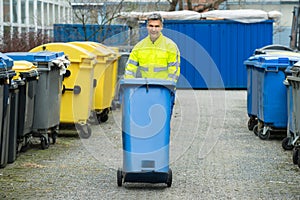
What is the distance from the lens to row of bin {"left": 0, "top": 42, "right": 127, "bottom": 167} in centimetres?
921

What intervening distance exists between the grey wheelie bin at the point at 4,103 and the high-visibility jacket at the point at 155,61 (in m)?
1.28

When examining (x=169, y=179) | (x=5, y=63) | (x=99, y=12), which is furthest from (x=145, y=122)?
(x=99, y=12)

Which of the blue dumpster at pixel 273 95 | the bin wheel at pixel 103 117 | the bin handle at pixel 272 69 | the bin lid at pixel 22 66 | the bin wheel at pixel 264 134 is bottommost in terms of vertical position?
the bin wheel at pixel 103 117

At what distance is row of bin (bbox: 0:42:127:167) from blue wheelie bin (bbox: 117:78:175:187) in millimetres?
1436

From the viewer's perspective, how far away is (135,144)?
794 cm

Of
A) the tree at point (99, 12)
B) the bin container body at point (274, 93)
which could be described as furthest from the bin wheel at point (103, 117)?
the tree at point (99, 12)

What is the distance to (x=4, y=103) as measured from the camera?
28.5 ft

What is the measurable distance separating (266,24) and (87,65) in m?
12.0

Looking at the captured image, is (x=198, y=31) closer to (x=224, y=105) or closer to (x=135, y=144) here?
(x=224, y=105)

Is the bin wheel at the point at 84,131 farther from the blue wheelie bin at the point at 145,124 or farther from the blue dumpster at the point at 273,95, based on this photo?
the blue wheelie bin at the point at 145,124

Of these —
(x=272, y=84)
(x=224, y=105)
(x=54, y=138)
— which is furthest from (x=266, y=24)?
(x=54, y=138)

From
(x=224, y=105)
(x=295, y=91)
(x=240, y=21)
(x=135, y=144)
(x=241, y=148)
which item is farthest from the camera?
(x=240, y=21)

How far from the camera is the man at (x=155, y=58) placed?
8484mm

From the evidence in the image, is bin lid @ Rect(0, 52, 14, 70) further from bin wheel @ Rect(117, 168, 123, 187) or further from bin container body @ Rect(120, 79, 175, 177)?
bin wheel @ Rect(117, 168, 123, 187)
